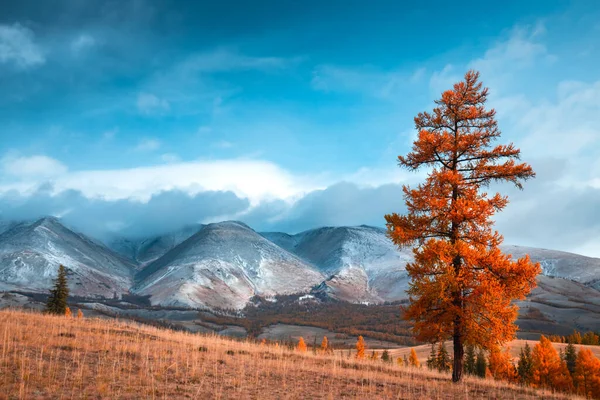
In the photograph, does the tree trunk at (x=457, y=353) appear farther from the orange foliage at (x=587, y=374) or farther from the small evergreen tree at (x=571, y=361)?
the small evergreen tree at (x=571, y=361)

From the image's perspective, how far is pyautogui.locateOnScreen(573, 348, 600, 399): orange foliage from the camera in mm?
64556

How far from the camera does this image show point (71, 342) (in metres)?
15.5

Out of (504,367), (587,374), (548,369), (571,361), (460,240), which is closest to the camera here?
(460,240)

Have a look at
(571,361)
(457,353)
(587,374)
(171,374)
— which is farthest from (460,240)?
(571,361)

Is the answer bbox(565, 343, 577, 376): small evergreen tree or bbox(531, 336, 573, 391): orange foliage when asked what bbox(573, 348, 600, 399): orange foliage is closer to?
bbox(531, 336, 573, 391): orange foliage

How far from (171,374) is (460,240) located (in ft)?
42.5

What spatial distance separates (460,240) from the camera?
61.6 feet

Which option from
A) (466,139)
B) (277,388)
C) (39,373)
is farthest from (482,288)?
(39,373)

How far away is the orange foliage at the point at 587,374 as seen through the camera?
64.6 metres

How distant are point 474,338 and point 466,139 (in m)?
8.92

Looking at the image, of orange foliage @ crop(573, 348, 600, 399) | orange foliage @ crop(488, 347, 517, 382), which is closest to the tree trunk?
orange foliage @ crop(488, 347, 517, 382)

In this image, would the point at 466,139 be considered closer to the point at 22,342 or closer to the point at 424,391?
the point at 424,391

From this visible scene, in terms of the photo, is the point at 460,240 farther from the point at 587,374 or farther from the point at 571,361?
the point at 571,361

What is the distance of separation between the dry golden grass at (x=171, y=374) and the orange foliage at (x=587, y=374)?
6189 cm
